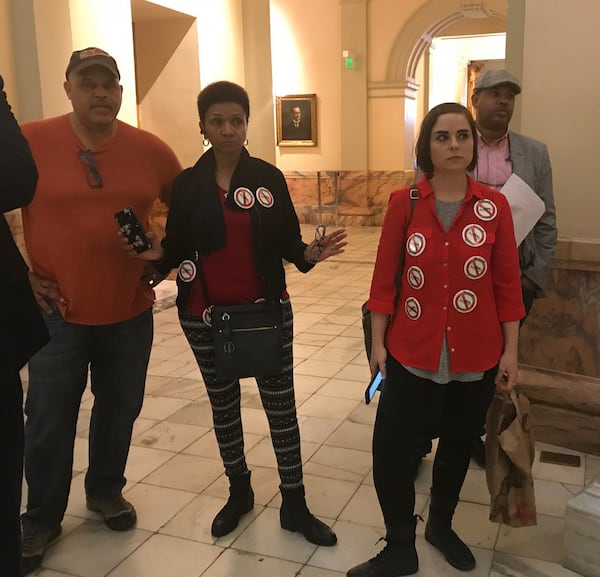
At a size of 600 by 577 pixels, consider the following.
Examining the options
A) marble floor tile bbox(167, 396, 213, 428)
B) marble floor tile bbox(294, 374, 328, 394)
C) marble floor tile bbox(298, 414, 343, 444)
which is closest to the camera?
marble floor tile bbox(298, 414, 343, 444)

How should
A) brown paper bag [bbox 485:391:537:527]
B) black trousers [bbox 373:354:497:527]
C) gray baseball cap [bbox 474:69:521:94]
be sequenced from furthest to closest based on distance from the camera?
gray baseball cap [bbox 474:69:521:94] → brown paper bag [bbox 485:391:537:527] → black trousers [bbox 373:354:497:527]

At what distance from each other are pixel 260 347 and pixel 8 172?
4.15 feet

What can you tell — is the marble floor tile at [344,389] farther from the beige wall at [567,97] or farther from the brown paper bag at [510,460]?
the brown paper bag at [510,460]

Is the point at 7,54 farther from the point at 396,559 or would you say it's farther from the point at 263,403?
the point at 396,559

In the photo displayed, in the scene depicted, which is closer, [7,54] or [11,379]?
[11,379]

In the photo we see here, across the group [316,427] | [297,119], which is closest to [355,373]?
[316,427]

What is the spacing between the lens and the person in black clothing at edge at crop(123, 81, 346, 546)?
8.01 feet

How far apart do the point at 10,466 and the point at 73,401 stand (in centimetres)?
100

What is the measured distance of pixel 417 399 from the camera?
2279mm

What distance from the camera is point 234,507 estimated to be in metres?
2.82

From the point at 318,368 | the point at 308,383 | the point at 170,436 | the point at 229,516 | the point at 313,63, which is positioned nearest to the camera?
the point at 229,516

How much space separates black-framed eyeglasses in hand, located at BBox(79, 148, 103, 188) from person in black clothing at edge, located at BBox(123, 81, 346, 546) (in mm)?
239

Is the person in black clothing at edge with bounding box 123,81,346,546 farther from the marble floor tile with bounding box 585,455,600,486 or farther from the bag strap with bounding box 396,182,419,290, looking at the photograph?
the marble floor tile with bounding box 585,455,600,486

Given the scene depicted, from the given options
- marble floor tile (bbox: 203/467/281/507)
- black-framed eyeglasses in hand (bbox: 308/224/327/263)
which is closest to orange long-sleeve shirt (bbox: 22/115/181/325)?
black-framed eyeglasses in hand (bbox: 308/224/327/263)
